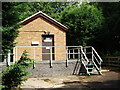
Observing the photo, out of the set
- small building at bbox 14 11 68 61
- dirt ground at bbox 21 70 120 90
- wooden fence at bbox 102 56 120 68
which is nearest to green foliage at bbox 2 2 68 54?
dirt ground at bbox 21 70 120 90

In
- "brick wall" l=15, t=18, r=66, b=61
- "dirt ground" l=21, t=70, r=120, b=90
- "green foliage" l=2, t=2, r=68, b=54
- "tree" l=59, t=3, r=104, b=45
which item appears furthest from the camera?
"tree" l=59, t=3, r=104, b=45

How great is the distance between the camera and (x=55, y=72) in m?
10.5

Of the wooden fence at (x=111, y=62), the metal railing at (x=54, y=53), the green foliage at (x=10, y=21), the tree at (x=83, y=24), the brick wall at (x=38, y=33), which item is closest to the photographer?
the green foliage at (x=10, y=21)

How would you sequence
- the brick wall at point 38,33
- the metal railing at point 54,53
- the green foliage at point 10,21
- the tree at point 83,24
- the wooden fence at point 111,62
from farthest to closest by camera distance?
the tree at point 83,24
the brick wall at point 38,33
the wooden fence at point 111,62
the metal railing at point 54,53
the green foliage at point 10,21

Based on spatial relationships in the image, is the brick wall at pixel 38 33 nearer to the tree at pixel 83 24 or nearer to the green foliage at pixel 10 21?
the tree at pixel 83 24

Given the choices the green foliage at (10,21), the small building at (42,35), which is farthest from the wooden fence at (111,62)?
the green foliage at (10,21)

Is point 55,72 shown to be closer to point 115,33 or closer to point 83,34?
point 83,34

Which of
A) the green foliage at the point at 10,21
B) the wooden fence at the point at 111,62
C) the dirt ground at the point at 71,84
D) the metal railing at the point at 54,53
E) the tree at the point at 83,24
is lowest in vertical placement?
the dirt ground at the point at 71,84

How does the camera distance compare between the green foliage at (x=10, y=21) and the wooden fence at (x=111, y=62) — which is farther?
the wooden fence at (x=111, y=62)

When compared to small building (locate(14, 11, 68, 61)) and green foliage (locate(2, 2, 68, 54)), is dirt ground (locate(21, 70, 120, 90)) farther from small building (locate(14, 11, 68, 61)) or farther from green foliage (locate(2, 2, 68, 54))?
small building (locate(14, 11, 68, 61))

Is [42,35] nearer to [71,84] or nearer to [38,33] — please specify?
[38,33]

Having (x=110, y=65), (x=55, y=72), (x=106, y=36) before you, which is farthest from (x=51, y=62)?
(x=106, y=36)

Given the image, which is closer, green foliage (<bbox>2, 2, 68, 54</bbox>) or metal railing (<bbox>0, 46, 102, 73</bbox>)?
green foliage (<bbox>2, 2, 68, 54</bbox>)

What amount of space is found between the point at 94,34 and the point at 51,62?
961 cm
